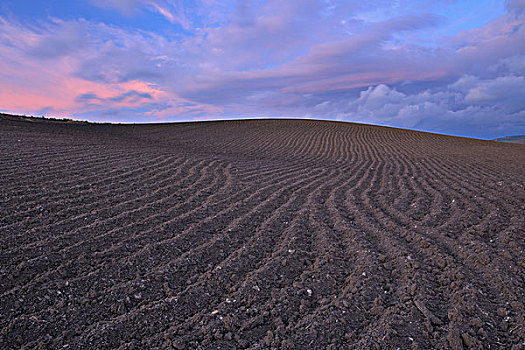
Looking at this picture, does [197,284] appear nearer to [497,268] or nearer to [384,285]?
[384,285]

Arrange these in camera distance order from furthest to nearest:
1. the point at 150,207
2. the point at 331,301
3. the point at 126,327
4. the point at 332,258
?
the point at 150,207
the point at 332,258
the point at 331,301
the point at 126,327

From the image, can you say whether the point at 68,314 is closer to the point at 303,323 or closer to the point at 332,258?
the point at 303,323

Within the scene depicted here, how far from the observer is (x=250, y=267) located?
3.18m

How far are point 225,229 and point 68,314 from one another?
205cm

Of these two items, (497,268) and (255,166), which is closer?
(497,268)

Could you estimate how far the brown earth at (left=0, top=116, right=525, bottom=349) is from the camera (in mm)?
2246

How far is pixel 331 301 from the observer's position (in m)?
2.61

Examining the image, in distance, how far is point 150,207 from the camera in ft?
15.6

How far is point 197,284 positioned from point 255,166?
656 cm

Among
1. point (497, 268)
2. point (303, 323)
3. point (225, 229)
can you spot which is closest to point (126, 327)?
point (303, 323)

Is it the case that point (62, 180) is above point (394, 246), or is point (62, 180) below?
above

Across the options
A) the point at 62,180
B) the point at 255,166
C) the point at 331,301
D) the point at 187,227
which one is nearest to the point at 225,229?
the point at 187,227

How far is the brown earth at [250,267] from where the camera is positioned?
2.25 metres

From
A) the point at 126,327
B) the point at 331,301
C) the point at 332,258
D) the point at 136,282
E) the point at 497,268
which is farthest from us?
the point at 332,258
